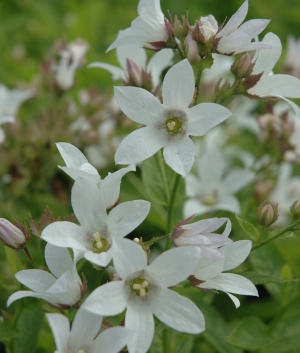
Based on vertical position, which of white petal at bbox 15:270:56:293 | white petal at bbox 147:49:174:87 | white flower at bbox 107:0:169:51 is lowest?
white petal at bbox 15:270:56:293

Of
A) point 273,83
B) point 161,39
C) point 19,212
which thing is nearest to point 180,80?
point 161,39

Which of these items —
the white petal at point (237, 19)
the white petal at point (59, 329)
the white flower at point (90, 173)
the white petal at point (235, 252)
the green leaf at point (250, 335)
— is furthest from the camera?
the green leaf at point (250, 335)

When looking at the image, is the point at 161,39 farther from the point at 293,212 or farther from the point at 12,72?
the point at 12,72

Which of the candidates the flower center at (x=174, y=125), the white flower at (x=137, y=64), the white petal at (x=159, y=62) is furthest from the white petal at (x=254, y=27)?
the white petal at (x=159, y=62)

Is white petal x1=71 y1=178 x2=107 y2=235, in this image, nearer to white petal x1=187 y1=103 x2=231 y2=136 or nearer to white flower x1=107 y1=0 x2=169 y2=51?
white petal x1=187 y1=103 x2=231 y2=136

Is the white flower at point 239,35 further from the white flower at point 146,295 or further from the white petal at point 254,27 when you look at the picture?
the white flower at point 146,295

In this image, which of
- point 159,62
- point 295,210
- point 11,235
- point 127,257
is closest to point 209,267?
point 127,257

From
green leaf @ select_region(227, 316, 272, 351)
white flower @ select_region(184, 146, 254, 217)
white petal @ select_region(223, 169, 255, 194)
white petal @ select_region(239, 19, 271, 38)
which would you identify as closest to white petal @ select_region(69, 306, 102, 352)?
green leaf @ select_region(227, 316, 272, 351)
